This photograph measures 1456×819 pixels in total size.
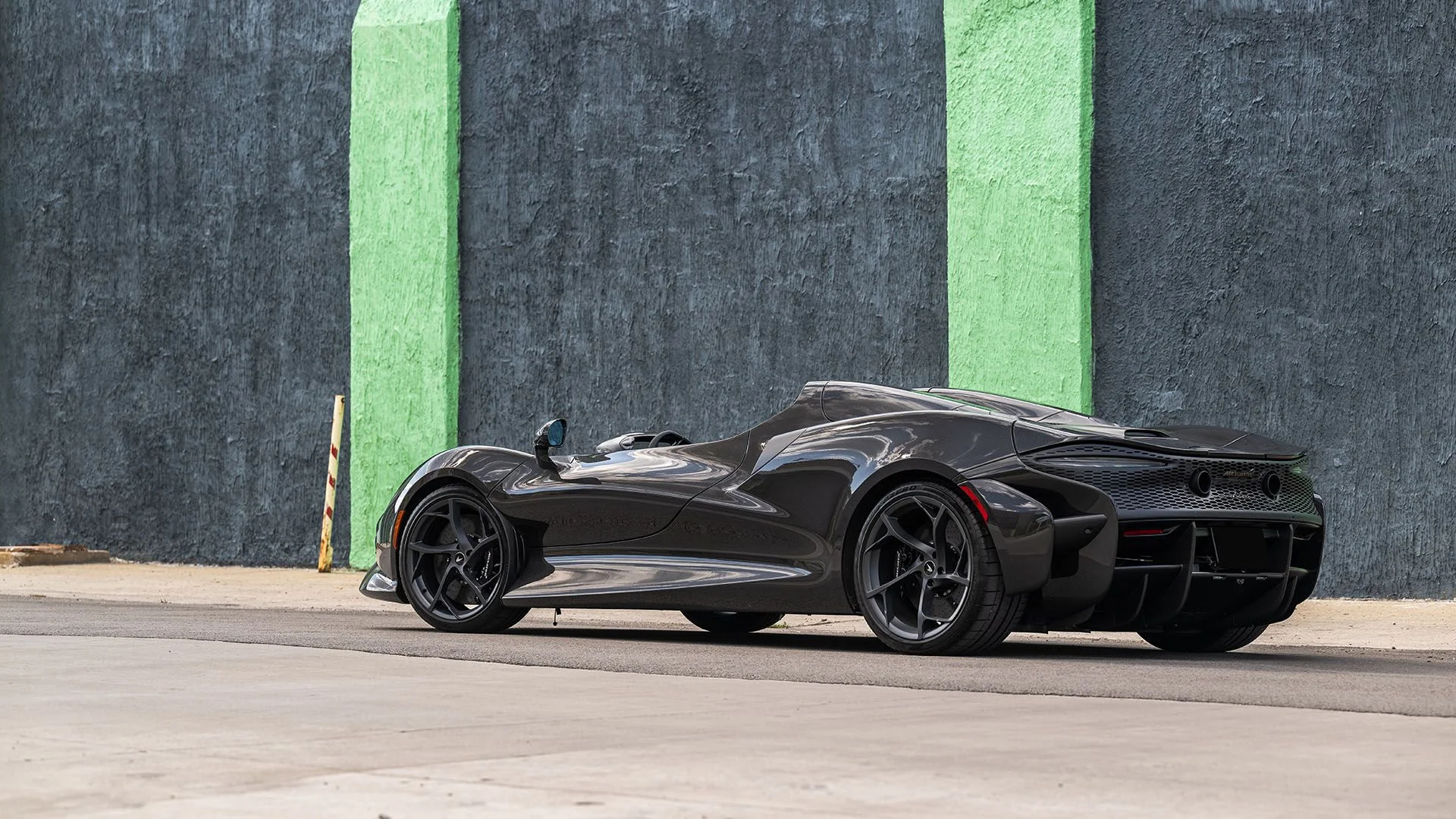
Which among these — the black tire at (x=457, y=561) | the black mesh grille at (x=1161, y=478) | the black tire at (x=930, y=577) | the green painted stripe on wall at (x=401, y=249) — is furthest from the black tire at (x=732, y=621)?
the green painted stripe on wall at (x=401, y=249)

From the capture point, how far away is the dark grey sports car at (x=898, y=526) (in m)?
7.88

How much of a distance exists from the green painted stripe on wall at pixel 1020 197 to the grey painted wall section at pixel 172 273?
580 centimetres

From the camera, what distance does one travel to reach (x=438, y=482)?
32.4ft

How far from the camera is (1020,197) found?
554 inches

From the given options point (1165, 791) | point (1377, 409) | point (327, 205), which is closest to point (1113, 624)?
point (1165, 791)

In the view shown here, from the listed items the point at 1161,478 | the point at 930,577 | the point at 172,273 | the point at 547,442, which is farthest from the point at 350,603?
the point at 1161,478

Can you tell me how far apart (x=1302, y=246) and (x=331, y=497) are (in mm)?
8365

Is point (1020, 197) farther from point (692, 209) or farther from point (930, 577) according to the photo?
point (930, 577)

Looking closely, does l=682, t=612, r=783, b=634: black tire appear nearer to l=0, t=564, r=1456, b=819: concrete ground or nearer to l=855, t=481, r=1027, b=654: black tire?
l=0, t=564, r=1456, b=819: concrete ground

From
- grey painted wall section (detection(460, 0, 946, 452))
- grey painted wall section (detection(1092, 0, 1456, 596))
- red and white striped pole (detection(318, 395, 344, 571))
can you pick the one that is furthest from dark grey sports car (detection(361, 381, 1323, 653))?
red and white striped pole (detection(318, 395, 344, 571))

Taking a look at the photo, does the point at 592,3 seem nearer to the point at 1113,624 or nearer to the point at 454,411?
the point at 454,411

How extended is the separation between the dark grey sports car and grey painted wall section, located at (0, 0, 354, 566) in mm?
7587

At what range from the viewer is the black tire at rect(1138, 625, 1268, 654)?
8.96 m

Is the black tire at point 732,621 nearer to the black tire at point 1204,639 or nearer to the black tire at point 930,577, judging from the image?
the black tire at point 930,577
